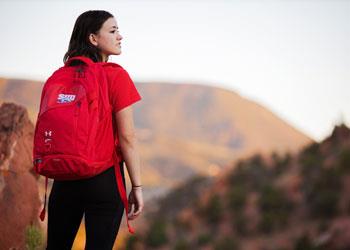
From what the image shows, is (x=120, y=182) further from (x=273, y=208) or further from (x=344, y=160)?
(x=344, y=160)

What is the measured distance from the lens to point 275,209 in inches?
688

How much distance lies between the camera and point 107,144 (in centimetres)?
232

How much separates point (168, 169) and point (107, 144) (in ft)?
235

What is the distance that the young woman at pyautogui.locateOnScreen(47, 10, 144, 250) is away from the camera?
232 centimetres

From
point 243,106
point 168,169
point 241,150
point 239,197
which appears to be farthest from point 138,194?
point 243,106

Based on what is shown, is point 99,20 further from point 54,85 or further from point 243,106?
point 243,106

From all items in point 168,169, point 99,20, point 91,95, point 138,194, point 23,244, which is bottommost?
point 168,169

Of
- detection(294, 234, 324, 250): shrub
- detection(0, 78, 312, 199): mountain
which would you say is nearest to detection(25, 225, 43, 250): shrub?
detection(294, 234, 324, 250): shrub

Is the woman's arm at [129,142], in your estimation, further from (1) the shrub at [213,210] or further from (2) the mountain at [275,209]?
(1) the shrub at [213,210]

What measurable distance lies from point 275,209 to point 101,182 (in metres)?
15.7

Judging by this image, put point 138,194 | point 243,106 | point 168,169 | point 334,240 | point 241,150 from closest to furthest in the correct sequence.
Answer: point 138,194 < point 334,240 < point 168,169 < point 241,150 < point 243,106

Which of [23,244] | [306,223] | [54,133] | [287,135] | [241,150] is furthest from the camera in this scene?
[287,135]

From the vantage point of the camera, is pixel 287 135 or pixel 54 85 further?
pixel 287 135

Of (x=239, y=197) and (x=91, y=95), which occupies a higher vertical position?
(x=91, y=95)
